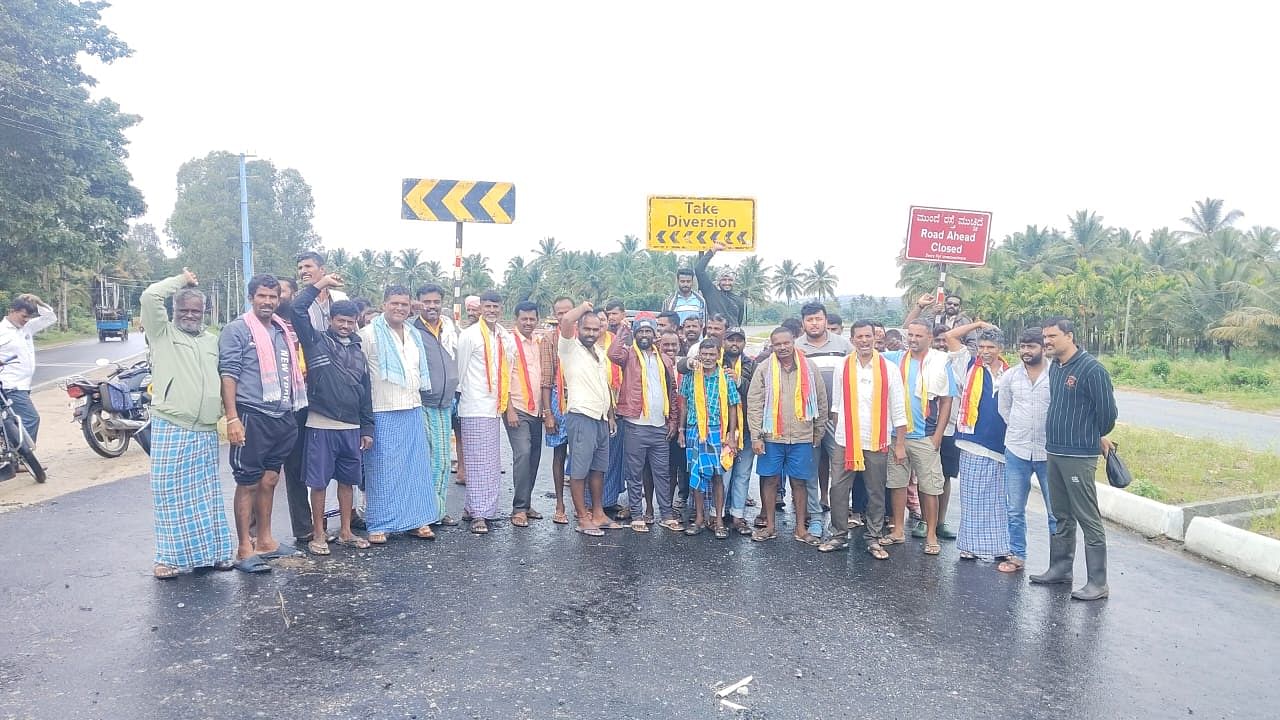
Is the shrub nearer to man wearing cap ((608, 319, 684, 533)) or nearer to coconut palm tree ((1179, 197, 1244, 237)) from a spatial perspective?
man wearing cap ((608, 319, 684, 533))

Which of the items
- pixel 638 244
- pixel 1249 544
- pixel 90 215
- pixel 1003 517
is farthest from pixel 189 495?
pixel 638 244

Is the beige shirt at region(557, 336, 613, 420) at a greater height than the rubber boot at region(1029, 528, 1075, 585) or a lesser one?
greater

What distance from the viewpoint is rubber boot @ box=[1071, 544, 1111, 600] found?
196 inches

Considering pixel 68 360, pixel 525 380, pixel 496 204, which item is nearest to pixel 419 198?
pixel 496 204

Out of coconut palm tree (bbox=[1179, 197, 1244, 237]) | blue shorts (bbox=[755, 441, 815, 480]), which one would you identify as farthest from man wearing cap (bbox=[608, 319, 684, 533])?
coconut palm tree (bbox=[1179, 197, 1244, 237])

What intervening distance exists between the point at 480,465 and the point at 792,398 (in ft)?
7.97

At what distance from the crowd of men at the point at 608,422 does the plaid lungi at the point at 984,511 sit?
13 millimetres

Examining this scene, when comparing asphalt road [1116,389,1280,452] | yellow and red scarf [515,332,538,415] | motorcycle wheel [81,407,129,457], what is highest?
yellow and red scarf [515,332,538,415]

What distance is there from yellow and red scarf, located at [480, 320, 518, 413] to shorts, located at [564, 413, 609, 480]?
51 centimetres

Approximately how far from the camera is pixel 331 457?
211 inches

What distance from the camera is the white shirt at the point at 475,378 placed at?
20.1 ft

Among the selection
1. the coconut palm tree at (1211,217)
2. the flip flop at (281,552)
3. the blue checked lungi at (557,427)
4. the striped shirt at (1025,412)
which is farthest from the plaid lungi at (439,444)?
the coconut palm tree at (1211,217)

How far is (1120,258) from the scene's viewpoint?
4888cm

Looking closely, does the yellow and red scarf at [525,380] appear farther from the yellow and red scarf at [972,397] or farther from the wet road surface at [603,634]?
the yellow and red scarf at [972,397]
